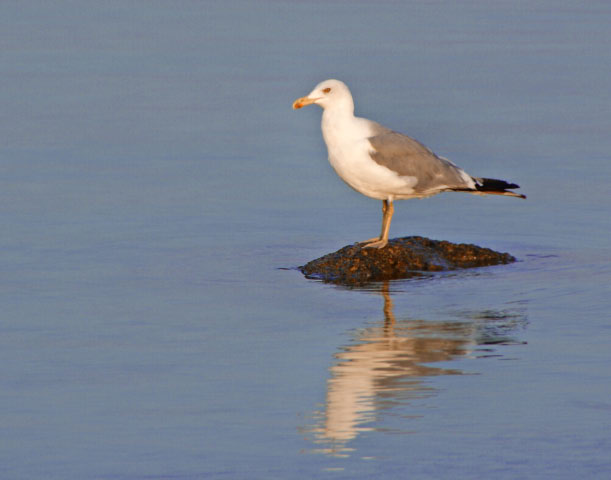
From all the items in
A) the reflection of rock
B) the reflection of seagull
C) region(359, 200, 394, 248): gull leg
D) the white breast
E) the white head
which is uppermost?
the white head

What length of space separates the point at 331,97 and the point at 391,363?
4209 mm

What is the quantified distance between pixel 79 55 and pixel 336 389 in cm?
1496

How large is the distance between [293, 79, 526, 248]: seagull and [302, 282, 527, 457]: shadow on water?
5.74 feet

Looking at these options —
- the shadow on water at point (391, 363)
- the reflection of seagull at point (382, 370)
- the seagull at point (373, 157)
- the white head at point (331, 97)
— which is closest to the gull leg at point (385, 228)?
the seagull at point (373, 157)

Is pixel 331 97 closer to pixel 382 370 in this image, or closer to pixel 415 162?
pixel 415 162

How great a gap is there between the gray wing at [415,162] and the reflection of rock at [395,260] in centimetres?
66

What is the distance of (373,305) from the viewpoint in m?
11.3

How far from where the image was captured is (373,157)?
12844 millimetres

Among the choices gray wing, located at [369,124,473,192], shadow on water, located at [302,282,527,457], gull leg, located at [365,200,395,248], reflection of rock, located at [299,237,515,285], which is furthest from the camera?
gray wing, located at [369,124,473,192]

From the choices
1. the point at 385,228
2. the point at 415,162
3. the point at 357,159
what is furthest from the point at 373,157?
the point at 385,228

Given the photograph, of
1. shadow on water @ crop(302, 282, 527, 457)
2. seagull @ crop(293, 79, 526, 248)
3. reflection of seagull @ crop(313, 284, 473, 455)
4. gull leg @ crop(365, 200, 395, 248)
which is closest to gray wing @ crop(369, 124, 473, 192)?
seagull @ crop(293, 79, 526, 248)

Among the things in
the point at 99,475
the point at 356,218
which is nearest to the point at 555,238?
the point at 356,218

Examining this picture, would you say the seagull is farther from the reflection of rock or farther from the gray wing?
the reflection of rock

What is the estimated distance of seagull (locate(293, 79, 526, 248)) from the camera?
1285cm
